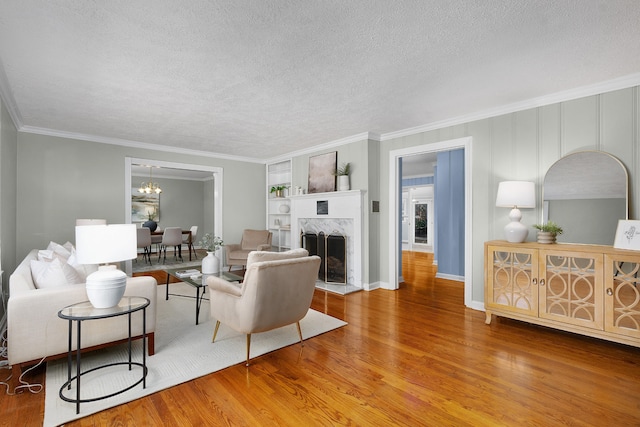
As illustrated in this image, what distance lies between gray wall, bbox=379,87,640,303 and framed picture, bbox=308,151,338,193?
1.56 metres

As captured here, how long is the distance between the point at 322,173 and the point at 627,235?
407 centimetres

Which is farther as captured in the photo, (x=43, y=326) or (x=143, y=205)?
(x=143, y=205)

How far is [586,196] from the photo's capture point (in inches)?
126

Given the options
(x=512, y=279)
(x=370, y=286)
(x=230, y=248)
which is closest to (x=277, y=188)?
(x=230, y=248)

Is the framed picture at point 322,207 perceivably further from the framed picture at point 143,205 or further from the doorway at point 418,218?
the framed picture at point 143,205

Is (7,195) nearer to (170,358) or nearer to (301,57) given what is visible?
(170,358)

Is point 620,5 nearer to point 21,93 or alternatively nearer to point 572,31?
point 572,31

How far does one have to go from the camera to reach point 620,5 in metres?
1.90

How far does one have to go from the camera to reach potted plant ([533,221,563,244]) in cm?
319

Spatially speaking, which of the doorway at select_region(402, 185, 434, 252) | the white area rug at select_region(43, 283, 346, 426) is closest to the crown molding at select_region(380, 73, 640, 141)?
the white area rug at select_region(43, 283, 346, 426)

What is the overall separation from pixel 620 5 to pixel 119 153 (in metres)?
6.34

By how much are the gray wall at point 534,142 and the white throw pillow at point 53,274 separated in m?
4.22

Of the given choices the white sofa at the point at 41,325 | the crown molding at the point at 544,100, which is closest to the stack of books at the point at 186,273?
the white sofa at the point at 41,325

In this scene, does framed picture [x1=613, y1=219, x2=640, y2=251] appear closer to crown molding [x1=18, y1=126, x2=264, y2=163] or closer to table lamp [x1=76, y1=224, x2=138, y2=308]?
table lamp [x1=76, y1=224, x2=138, y2=308]
